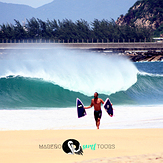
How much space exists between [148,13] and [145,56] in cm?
7128

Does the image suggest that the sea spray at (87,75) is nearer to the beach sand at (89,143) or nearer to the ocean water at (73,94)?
the ocean water at (73,94)

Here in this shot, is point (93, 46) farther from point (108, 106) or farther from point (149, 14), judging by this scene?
point (108, 106)

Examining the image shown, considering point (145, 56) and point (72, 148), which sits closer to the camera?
point (72, 148)

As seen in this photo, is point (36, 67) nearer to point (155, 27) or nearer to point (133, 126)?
point (133, 126)

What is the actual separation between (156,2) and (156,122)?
147325 mm

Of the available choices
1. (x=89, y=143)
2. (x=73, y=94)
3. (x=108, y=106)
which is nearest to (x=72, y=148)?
(x=89, y=143)

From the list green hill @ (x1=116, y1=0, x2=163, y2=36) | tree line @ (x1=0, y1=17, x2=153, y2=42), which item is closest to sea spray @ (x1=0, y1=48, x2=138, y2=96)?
tree line @ (x1=0, y1=17, x2=153, y2=42)

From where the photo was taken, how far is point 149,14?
151000 mm

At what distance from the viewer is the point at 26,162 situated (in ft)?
18.5

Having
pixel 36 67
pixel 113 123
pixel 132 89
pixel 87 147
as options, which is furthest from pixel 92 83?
pixel 87 147

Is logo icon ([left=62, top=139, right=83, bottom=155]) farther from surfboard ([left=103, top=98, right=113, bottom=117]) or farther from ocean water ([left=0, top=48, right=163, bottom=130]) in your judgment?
ocean water ([left=0, top=48, right=163, bottom=130])

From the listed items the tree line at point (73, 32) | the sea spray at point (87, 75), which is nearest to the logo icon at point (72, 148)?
the sea spray at point (87, 75)

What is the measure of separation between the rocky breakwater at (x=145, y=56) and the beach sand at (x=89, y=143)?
78734 millimetres

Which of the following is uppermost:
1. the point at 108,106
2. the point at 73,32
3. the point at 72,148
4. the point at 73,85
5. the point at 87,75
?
the point at 73,32
